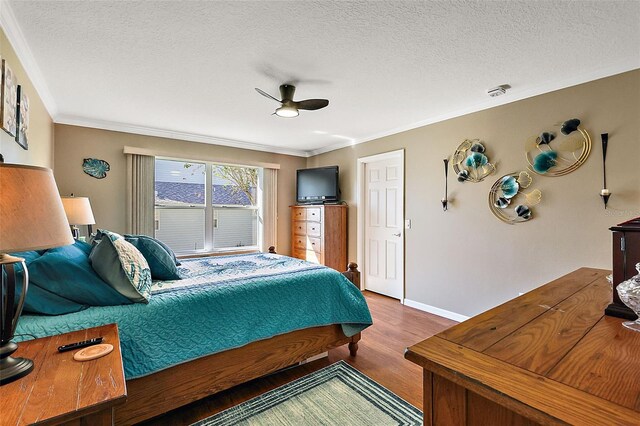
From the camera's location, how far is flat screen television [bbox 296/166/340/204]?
187 inches

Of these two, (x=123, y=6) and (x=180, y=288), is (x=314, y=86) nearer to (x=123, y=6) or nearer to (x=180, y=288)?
(x=123, y=6)

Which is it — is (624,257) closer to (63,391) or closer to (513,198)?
(63,391)

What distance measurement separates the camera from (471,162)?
10.4 feet

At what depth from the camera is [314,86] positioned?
8.73ft

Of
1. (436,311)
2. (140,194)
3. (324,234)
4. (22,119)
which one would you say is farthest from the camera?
(324,234)

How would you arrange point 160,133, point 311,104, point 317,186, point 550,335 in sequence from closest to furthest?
point 550,335 → point 311,104 → point 160,133 → point 317,186

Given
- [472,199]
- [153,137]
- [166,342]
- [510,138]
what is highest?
[153,137]

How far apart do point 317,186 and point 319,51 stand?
9.71 ft

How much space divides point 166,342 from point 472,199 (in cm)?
310

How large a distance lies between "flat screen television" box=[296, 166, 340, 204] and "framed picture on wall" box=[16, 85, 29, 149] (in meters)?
3.49

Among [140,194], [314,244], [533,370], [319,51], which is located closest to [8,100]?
[319,51]

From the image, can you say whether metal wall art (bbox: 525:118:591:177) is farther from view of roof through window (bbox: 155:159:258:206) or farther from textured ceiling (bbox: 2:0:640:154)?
view of roof through window (bbox: 155:159:258:206)

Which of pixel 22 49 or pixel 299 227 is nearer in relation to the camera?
pixel 22 49

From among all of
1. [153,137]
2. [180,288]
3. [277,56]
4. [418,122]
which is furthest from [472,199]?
[153,137]
